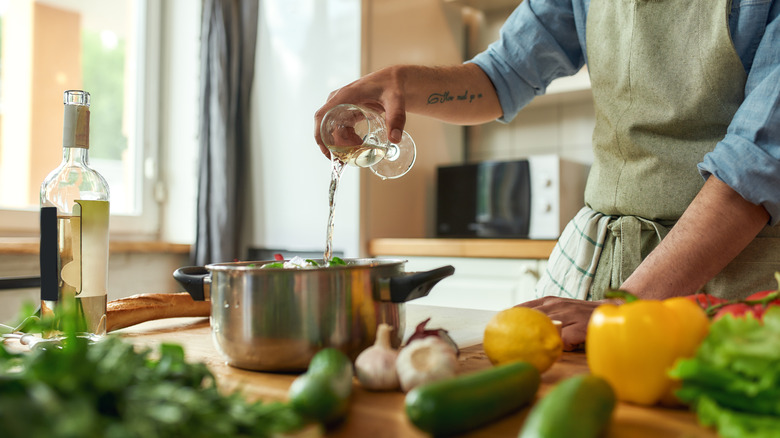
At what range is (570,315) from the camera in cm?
76

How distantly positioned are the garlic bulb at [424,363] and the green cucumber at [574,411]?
129 mm

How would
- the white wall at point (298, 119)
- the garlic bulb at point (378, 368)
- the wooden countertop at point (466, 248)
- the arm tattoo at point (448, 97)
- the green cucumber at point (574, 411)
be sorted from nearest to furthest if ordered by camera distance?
the green cucumber at point (574, 411)
the garlic bulb at point (378, 368)
the arm tattoo at point (448, 97)
the wooden countertop at point (466, 248)
the white wall at point (298, 119)

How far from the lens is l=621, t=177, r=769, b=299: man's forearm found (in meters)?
0.88

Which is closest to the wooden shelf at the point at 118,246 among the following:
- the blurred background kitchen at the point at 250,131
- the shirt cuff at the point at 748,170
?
the blurred background kitchen at the point at 250,131

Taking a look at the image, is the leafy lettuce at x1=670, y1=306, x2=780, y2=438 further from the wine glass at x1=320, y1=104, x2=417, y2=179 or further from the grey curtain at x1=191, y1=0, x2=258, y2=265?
the grey curtain at x1=191, y1=0, x2=258, y2=265

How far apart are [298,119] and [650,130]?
66.2 inches

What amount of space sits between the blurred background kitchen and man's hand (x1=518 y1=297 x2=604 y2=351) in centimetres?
129

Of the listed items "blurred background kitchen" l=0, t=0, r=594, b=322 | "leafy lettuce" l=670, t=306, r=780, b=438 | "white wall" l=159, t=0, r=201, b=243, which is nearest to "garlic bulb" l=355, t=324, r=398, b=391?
"leafy lettuce" l=670, t=306, r=780, b=438

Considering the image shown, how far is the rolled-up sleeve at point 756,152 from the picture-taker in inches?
34.0

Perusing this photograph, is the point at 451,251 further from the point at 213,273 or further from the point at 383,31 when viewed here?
the point at 213,273

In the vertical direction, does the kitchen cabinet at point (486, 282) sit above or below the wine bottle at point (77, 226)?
below

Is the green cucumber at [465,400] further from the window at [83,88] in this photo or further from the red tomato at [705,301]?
the window at [83,88]

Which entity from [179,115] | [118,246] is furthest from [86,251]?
[179,115]

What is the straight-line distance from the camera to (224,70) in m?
2.60
